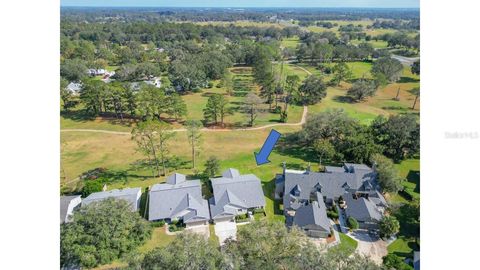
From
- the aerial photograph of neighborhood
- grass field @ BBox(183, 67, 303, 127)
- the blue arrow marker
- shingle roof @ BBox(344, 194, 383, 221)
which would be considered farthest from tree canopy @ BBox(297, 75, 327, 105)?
shingle roof @ BBox(344, 194, 383, 221)

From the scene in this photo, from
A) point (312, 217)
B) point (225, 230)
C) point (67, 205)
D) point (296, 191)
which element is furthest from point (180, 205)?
point (312, 217)

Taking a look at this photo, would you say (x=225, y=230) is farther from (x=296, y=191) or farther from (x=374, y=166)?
(x=374, y=166)

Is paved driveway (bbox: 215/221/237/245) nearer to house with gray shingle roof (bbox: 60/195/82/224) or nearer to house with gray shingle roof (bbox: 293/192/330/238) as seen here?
house with gray shingle roof (bbox: 293/192/330/238)

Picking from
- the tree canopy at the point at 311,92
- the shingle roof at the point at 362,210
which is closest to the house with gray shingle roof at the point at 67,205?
the shingle roof at the point at 362,210

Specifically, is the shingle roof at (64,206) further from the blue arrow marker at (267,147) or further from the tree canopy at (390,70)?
the tree canopy at (390,70)
